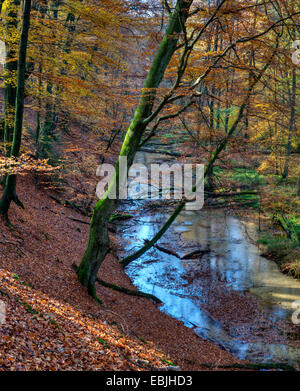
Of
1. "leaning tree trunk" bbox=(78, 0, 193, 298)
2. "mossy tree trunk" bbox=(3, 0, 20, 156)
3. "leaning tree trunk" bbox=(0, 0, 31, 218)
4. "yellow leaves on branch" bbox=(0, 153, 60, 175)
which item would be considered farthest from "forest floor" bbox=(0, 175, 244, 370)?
"mossy tree trunk" bbox=(3, 0, 20, 156)

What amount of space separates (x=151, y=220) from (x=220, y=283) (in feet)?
21.3

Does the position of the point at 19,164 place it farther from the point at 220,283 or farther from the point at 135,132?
the point at 220,283

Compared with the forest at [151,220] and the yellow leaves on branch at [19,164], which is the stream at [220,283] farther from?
the yellow leaves on branch at [19,164]

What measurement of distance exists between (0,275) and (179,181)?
13.6 metres

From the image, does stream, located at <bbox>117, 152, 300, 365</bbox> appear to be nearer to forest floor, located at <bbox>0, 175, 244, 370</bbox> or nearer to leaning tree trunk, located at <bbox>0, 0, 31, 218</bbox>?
forest floor, located at <bbox>0, 175, 244, 370</bbox>

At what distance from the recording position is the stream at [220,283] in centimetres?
867

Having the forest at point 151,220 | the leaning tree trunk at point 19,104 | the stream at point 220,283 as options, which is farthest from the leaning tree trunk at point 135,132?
the stream at point 220,283

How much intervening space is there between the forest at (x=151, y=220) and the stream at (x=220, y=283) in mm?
60

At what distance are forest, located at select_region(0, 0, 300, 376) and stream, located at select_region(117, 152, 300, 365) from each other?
0.20 feet

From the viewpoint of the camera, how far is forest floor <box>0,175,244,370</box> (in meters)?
4.50

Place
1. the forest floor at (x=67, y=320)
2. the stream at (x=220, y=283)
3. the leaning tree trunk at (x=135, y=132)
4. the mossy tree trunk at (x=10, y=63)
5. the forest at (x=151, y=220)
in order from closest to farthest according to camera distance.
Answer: the forest floor at (x=67, y=320)
the forest at (x=151, y=220)
the leaning tree trunk at (x=135, y=132)
the stream at (x=220, y=283)
the mossy tree trunk at (x=10, y=63)
